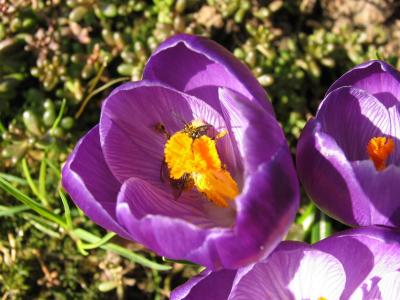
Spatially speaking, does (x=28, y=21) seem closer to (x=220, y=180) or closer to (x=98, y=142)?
(x=98, y=142)

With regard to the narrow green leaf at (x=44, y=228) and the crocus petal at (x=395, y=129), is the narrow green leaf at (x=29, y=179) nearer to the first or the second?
the narrow green leaf at (x=44, y=228)

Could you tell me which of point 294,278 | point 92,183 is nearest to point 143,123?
point 92,183

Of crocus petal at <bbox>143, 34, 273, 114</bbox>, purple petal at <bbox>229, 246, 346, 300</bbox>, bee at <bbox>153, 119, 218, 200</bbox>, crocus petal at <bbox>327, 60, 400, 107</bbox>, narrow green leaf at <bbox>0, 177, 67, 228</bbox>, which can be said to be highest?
crocus petal at <bbox>143, 34, 273, 114</bbox>

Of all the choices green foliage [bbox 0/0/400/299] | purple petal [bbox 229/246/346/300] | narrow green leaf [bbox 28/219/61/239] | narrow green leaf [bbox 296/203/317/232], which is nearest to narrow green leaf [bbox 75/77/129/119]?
green foliage [bbox 0/0/400/299]

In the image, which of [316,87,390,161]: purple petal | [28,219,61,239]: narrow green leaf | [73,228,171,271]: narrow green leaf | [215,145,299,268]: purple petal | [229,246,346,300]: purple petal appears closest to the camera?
[215,145,299,268]: purple petal

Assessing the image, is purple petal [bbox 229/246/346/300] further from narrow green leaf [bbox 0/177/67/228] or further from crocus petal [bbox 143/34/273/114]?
narrow green leaf [bbox 0/177/67/228]

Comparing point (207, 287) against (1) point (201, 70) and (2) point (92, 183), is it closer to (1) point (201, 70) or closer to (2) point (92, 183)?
(2) point (92, 183)
